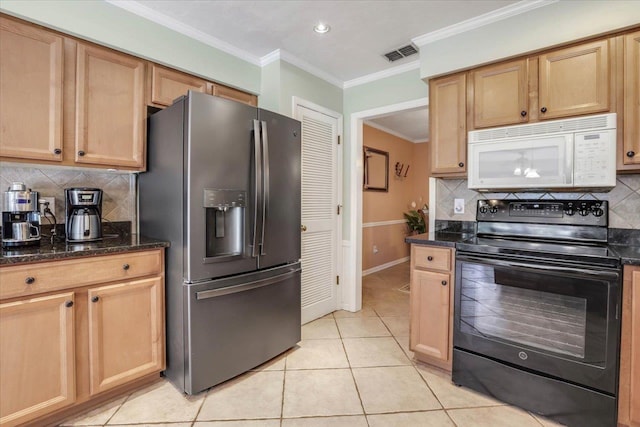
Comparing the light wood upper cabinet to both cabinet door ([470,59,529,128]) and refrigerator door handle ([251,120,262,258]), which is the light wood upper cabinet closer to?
cabinet door ([470,59,529,128])

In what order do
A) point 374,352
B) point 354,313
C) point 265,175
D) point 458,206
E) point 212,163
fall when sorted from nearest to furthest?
1. point 212,163
2. point 265,175
3. point 374,352
4. point 458,206
5. point 354,313

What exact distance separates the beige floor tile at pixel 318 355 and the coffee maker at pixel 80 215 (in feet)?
5.27

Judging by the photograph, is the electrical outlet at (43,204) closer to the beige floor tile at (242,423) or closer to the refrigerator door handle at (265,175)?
the refrigerator door handle at (265,175)

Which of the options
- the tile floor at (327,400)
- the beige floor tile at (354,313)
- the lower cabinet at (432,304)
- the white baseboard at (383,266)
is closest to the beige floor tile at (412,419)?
the tile floor at (327,400)

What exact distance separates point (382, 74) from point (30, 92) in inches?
106

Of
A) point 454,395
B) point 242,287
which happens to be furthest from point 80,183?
point 454,395

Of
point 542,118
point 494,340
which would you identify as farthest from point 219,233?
point 542,118

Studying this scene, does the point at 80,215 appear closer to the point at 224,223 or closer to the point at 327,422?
the point at 224,223

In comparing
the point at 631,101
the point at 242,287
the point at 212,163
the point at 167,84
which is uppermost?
the point at 167,84

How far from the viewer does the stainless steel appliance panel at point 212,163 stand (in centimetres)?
175

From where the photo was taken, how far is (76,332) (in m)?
1.61

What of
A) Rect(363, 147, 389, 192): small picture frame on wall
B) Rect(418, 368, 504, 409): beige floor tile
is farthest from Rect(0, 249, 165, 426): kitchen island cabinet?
Rect(363, 147, 389, 192): small picture frame on wall

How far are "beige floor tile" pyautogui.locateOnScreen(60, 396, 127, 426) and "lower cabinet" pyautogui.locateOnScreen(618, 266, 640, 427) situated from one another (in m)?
2.62

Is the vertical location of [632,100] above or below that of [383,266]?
above
